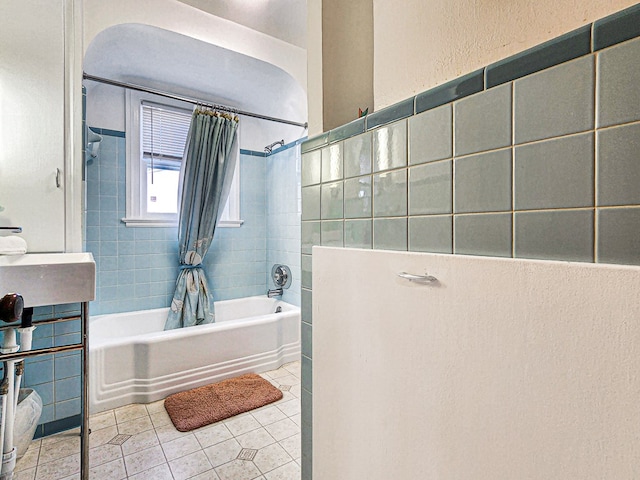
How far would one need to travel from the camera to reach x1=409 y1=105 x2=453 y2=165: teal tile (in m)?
0.61

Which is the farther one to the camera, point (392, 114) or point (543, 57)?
point (392, 114)

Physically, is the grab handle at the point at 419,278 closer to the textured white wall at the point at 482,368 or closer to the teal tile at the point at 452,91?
the textured white wall at the point at 482,368

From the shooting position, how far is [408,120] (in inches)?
27.0

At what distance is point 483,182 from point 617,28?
0.79 ft

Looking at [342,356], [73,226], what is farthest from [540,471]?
[73,226]

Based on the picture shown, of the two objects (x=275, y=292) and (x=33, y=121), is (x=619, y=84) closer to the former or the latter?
(x=33, y=121)

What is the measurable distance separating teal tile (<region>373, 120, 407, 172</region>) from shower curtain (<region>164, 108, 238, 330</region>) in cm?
208

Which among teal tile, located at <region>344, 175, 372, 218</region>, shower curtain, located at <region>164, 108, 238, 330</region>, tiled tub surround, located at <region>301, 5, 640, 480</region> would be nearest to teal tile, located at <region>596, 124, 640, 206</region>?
tiled tub surround, located at <region>301, 5, 640, 480</region>

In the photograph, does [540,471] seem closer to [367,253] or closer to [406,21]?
[367,253]

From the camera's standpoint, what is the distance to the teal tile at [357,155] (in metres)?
0.80

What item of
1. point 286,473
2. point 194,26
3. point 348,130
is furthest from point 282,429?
point 194,26

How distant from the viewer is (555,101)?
1.51ft

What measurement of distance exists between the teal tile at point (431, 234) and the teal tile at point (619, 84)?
260 millimetres

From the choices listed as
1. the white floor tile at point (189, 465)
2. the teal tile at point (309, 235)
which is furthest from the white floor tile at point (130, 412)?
the teal tile at point (309, 235)
